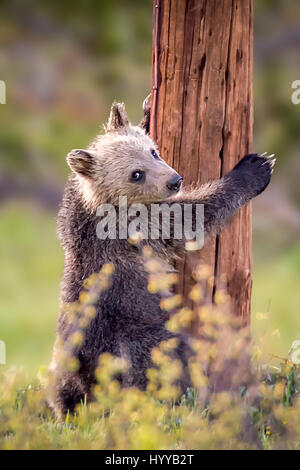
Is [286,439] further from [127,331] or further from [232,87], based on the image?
[232,87]

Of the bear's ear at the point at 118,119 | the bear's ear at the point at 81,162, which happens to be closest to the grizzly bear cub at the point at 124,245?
the bear's ear at the point at 81,162

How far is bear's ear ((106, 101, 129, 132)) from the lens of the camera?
664 centimetres

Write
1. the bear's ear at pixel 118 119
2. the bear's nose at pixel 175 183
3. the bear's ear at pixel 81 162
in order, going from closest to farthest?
1. the bear's nose at pixel 175 183
2. the bear's ear at pixel 81 162
3. the bear's ear at pixel 118 119

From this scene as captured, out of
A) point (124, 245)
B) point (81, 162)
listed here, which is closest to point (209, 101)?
point (81, 162)

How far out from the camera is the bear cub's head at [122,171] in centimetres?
620

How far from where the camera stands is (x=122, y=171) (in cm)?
636

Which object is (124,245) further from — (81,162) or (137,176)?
(81,162)

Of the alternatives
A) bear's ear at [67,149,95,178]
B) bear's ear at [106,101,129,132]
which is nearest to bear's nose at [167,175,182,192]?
bear's ear at [67,149,95,178]

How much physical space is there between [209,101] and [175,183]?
0.77 m

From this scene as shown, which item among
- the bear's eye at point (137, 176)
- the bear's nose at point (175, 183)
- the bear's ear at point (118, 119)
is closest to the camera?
the bear's nose at point (175, 183)

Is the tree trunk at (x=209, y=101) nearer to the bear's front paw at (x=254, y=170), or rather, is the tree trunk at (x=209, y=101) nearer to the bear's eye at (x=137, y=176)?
the bear's front paw at (x=254, y=170)

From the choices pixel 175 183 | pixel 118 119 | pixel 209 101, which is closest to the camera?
pixel 175 183

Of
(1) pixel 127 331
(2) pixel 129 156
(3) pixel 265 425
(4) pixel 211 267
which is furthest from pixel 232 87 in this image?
(3) pixel 265 425
